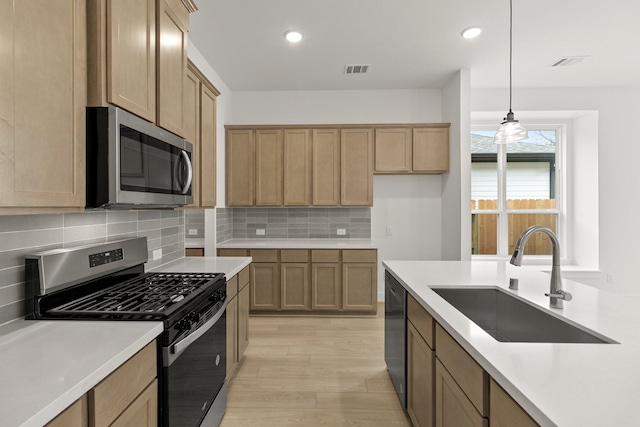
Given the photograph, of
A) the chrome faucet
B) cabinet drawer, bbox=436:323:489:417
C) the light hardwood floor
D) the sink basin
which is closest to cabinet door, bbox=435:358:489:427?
cabinet drawer, bbox=436:323:489:417

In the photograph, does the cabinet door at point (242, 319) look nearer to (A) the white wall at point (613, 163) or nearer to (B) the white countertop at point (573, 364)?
(B) the white countertop at point (573, 364)

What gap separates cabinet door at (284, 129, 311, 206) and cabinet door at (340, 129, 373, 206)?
44 centimetres

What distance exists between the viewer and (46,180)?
3.73 feet

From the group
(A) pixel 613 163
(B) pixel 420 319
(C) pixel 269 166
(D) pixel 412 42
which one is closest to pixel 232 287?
(B) pixel 420 319

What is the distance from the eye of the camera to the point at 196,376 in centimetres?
166

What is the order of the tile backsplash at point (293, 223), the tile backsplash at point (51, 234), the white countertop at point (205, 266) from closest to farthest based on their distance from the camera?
the tile backsplash at point (51, 234) < the white countertop at point (205, 266) < the tile backsplash at point (293, 223)

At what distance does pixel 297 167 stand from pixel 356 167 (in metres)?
0.77

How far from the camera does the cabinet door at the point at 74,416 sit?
833mm

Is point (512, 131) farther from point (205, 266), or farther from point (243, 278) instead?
point (205, 266)

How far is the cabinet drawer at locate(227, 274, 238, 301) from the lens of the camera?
7.80 feet

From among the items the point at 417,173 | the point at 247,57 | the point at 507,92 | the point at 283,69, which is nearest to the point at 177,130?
the point at 247,57

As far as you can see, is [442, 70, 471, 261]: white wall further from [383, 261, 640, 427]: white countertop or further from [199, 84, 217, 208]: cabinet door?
[199, 84, 217, 208]: cabinet door

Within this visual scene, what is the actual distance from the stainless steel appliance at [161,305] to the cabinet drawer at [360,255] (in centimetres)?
225

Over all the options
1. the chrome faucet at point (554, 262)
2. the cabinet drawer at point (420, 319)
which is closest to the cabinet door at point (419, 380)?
the cabinet drawer at point (420, 319)
